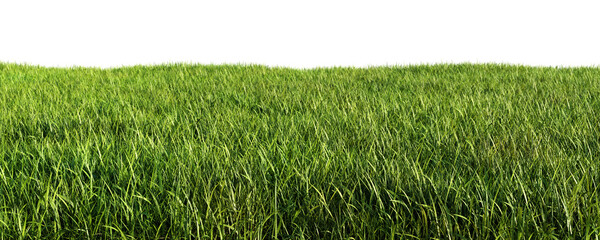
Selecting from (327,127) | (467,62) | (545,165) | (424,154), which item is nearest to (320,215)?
(424,154)

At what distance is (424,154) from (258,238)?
3.16ft

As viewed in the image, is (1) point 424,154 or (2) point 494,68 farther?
(2) point 494,68

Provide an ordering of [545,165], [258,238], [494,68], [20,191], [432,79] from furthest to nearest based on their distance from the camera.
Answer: [494,68], [432,79], [545,165], [20,191], [258,238]

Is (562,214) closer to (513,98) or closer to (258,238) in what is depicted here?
(258,238)

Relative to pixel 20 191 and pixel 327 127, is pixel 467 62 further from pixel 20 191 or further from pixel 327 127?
pixel 20 191

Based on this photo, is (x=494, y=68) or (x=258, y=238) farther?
(x=494, y=68)

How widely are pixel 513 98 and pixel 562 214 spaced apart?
2.73m

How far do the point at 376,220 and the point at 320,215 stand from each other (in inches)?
6.2

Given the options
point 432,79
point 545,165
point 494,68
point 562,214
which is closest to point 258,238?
point 562,214

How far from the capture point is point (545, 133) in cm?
227

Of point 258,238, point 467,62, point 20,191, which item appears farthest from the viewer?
point 467,62

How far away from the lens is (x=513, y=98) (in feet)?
12.3

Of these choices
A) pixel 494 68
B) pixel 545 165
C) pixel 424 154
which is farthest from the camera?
pixel 494 68

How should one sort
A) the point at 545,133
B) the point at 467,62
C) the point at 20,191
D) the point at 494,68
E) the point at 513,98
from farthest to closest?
the point at 467,62 → the point at 494,68 → the point at 513,98 → the point at 545,133 → the point at 20,191
